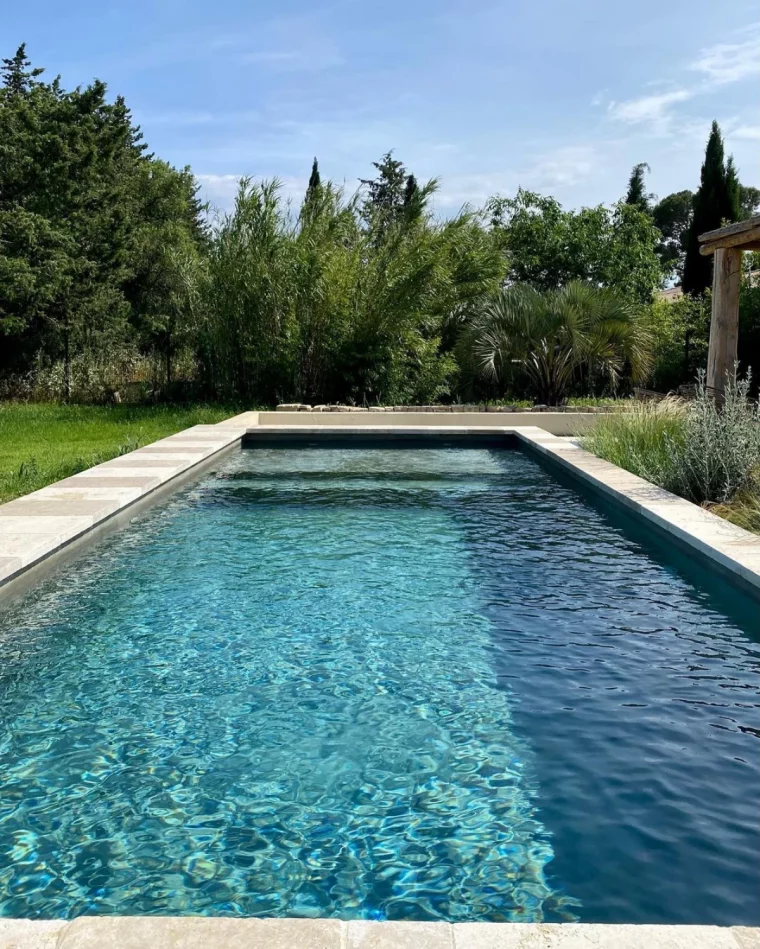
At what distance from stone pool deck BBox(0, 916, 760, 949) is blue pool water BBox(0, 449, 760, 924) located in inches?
12.3

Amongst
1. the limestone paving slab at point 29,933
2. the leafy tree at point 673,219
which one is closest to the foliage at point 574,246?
the limestone paving slab at point 29,933

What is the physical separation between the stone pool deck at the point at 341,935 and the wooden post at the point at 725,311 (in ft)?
21.9

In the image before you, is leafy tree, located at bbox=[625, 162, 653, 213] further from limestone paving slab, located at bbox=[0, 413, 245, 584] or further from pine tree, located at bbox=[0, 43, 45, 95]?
limestone paving slab, located at bbox=[0, 413, 245, 584]

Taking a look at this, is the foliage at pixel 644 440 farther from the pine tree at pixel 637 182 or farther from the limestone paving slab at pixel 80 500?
the pine tree at pixel 637 182

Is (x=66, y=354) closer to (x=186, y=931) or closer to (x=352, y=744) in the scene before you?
(x=352, y=744)

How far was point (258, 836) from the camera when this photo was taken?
240cm

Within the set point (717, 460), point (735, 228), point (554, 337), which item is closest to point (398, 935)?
point (717, 460)

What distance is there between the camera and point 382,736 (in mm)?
3018

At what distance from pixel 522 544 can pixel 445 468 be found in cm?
371

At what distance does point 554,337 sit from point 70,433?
7.31m

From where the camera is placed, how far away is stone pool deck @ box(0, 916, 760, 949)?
5.53ft

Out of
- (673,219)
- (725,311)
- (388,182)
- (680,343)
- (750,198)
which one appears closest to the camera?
(725,311)

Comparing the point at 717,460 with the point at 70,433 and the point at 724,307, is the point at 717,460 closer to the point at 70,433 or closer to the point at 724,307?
the point at 724,307

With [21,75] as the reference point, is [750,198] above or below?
above
